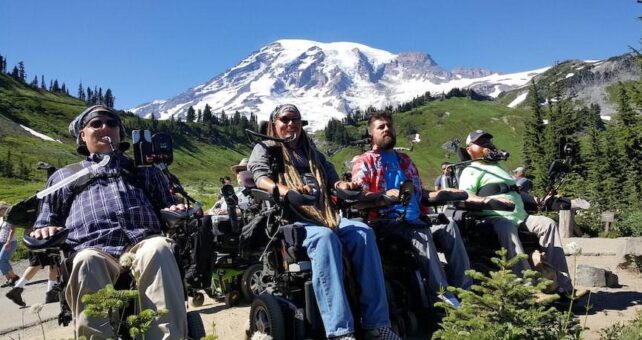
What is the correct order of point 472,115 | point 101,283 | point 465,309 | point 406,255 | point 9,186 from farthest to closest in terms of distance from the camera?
point 472,115 → point 9,186 → point 406,255 → point 101,283 → point 465,309

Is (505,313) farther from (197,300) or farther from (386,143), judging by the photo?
(197,300)

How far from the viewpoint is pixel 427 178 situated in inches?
5492

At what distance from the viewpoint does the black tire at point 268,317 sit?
400 cm

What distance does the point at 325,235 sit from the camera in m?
4.02

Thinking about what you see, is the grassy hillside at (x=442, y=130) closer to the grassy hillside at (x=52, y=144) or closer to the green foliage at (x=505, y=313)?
the grassy hillside at (x=52, y=144)

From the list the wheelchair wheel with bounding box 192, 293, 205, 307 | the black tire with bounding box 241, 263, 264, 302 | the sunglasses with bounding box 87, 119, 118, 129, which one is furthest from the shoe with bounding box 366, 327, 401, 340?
the wheelchair wheel with bounding box 192, 293, 205, 307

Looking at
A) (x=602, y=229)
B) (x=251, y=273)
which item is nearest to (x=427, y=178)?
(x=602, y=229)

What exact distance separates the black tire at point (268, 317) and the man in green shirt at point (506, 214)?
2.75 meters

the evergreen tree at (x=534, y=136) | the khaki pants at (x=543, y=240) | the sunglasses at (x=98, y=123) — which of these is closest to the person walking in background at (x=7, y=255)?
the sunglasses at (x=98, y=123)

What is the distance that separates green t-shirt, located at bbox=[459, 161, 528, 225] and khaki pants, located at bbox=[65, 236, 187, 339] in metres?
3.83

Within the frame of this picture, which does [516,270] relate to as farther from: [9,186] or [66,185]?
[9,186]

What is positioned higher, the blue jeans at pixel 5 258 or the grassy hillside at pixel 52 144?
the grassy hillside at pixel 52 144

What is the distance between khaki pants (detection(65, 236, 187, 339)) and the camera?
3.20 m

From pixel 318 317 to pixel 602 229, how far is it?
14417 mm
